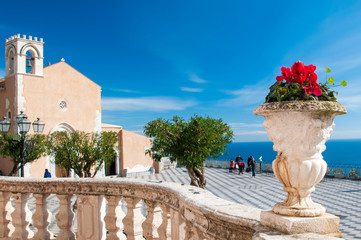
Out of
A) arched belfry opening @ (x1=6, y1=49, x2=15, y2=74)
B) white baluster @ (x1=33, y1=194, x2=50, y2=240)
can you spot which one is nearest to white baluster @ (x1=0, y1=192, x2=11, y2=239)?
white baluster @ (x1=33, y1=194, x2=50, y2=240)

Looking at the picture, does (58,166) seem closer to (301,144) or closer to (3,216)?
(3,216)

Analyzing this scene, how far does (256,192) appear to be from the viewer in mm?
19469

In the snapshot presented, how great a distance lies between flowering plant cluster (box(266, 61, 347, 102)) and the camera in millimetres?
1920

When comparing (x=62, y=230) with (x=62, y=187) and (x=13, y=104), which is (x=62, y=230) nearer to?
(x=62, y=187)

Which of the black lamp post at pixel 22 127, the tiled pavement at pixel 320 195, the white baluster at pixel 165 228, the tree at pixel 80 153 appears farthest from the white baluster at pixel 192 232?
the tree at pixel 80 153

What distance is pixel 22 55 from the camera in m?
23.2

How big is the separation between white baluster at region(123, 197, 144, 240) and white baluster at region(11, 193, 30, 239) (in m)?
1.49

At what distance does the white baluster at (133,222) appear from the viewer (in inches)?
132

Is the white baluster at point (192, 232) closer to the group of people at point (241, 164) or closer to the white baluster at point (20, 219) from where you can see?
the white baluster at point (20, 219)

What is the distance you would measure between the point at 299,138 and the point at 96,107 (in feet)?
91.2

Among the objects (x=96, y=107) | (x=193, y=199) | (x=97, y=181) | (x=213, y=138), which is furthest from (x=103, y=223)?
(x=96, y=107)

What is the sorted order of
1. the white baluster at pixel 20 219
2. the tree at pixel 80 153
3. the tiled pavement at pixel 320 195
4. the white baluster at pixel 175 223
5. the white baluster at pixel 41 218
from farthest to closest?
the tree at pixel 80 153 → the tiled pavement at pixel 320 195 → the white baluster at pixel 20 219 → the white baluster at pixel 41 218 → the white baluster at pixel 175 223

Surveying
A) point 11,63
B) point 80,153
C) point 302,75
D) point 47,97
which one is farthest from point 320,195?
point 11,63

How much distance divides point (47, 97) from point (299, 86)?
2527 cm
